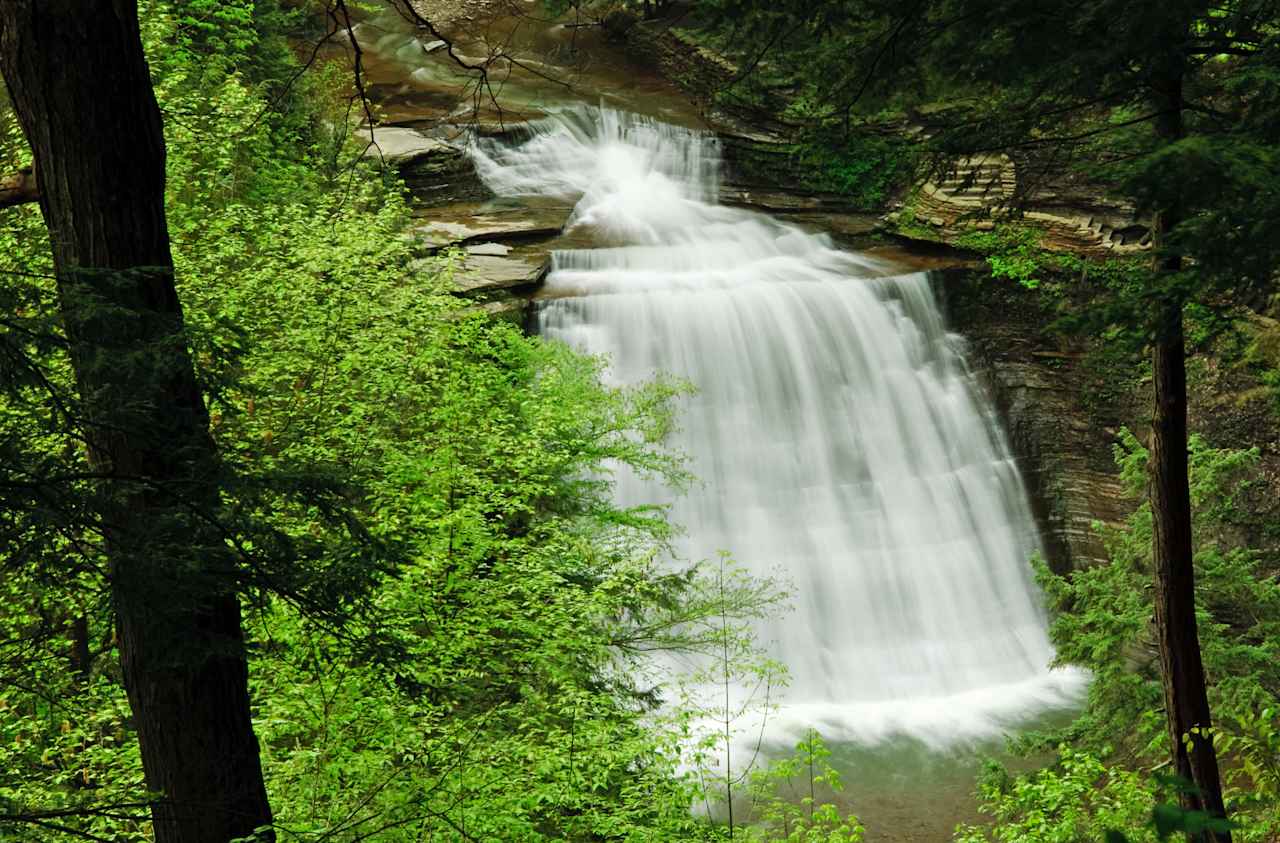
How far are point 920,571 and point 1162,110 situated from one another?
8.52 meters

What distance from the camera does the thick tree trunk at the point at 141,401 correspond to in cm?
291

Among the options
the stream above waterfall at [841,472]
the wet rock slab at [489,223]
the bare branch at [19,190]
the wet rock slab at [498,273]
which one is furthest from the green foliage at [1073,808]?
the wet rock slab at [489,223]

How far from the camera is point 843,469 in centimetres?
1389

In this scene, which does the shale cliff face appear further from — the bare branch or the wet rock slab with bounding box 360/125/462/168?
the bare branch

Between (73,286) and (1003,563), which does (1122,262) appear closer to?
(1003,563)

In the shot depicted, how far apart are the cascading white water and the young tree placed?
5312 mm

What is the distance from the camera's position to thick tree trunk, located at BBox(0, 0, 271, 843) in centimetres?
291

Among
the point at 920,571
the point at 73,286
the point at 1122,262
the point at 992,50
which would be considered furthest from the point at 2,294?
the point at 1122,262

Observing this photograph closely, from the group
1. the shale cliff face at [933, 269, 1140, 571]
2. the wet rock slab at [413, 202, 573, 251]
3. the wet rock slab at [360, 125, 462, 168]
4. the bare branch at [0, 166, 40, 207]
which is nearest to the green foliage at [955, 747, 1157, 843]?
the bare branch at [0, 166, 40, 207]

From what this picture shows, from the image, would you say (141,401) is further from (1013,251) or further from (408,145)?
(1013,251)

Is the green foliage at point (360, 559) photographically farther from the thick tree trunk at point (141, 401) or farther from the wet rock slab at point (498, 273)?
the wet rock slab at point (498, 273)

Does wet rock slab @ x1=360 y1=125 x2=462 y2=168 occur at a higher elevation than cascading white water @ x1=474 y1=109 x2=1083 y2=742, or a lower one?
higher

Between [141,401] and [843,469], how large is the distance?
11.9 m

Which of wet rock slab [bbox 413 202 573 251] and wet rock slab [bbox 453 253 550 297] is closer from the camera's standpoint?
wet rock slab [bbox 453 253 550 297]
